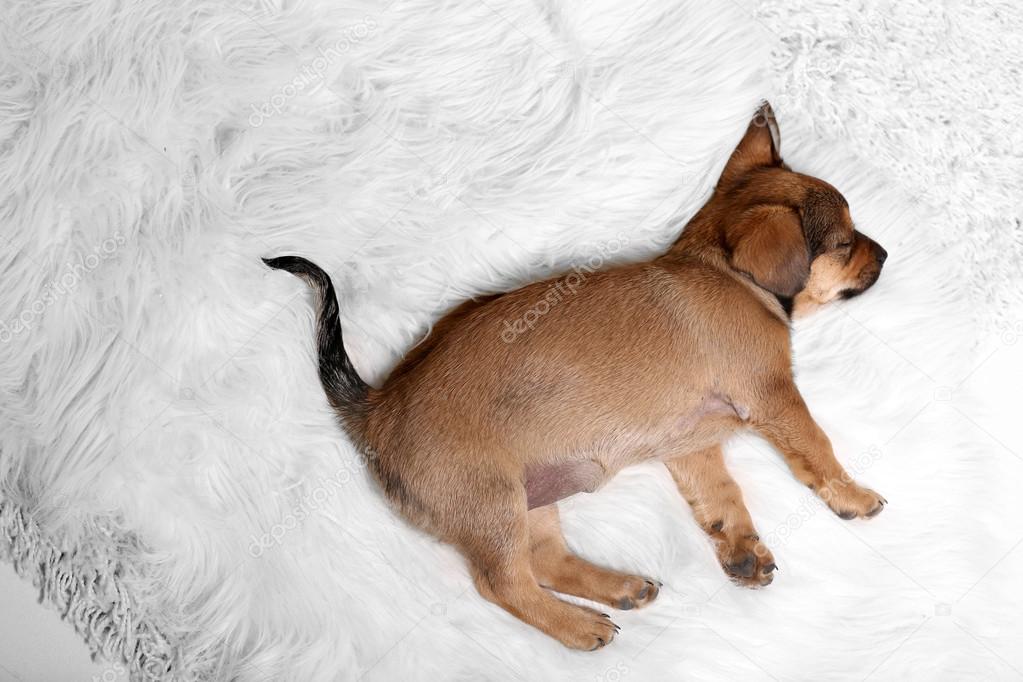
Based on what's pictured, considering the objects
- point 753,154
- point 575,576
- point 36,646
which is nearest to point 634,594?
point 575,576

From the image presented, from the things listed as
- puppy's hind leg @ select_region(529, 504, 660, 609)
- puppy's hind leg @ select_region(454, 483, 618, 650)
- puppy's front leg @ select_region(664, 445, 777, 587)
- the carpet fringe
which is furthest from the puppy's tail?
puppy's front leg @ select_region(664, 445, 777, 587)

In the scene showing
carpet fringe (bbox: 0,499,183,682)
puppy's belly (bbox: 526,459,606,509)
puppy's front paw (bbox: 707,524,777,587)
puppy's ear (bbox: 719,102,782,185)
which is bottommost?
carpet fringe (bbox: 0,499,183,682)

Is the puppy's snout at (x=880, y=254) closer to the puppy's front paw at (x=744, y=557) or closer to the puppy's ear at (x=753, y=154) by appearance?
the puppy's ear at (x=753, y=154)

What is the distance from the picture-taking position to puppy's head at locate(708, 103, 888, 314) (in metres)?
2.12

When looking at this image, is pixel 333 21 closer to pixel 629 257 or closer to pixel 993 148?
pixel 629 257

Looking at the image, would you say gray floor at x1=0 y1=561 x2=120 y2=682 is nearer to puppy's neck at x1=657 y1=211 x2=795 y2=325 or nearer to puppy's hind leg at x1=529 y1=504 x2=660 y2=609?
puppy's hind leg at x1=529 y1=504 x2=660 y2=609

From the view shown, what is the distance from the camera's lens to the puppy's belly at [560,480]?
2.22m

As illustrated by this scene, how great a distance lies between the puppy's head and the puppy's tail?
1.09 meters

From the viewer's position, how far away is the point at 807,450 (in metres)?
2.31

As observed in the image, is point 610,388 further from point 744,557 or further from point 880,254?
point 880,254

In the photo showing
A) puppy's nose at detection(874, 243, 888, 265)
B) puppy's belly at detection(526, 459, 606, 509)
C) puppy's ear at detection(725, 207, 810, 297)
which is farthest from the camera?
puppy's nose at detection(874, 243, 888, 265)

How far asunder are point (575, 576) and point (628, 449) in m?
0.42

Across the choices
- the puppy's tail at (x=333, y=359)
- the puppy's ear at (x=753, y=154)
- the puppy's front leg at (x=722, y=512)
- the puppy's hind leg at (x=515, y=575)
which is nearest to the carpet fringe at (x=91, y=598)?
the puppy's tail at (x=333, y=359)

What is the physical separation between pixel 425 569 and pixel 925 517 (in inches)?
59.1
